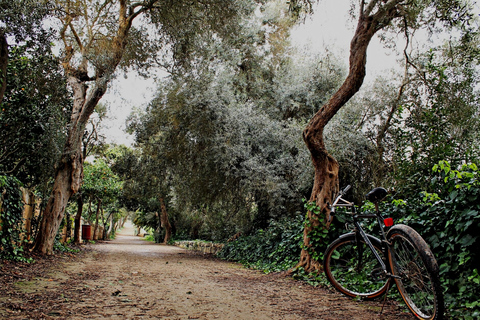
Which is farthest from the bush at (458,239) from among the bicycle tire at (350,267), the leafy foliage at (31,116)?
the leafy foliage at (31,116)

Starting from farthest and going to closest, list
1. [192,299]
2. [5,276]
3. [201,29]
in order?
1. [201,29]
2. [5,276]
3. [192,299]

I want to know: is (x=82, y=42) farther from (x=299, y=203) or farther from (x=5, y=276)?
(x=299, y=203)

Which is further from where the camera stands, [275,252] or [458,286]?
[275,252]

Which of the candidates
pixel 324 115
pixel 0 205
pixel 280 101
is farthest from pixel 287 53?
pixel 0 205

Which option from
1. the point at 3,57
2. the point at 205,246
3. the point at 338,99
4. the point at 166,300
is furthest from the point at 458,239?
the point at 205,246

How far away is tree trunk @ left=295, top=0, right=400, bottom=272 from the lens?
6.14 metres

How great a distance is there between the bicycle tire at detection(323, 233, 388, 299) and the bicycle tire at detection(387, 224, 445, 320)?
0.65 metres

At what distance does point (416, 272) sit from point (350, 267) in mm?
1471

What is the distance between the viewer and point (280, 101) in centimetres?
1187

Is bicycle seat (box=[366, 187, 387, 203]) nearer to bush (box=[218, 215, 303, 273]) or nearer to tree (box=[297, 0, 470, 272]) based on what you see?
tree (box=[297, 0, 470, 272])

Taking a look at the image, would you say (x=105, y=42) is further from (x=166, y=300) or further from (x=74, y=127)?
(x=166, y=300)

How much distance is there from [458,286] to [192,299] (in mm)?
3051

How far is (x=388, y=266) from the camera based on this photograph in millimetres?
3580

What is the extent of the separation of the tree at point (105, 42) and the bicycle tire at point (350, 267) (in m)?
7.45
